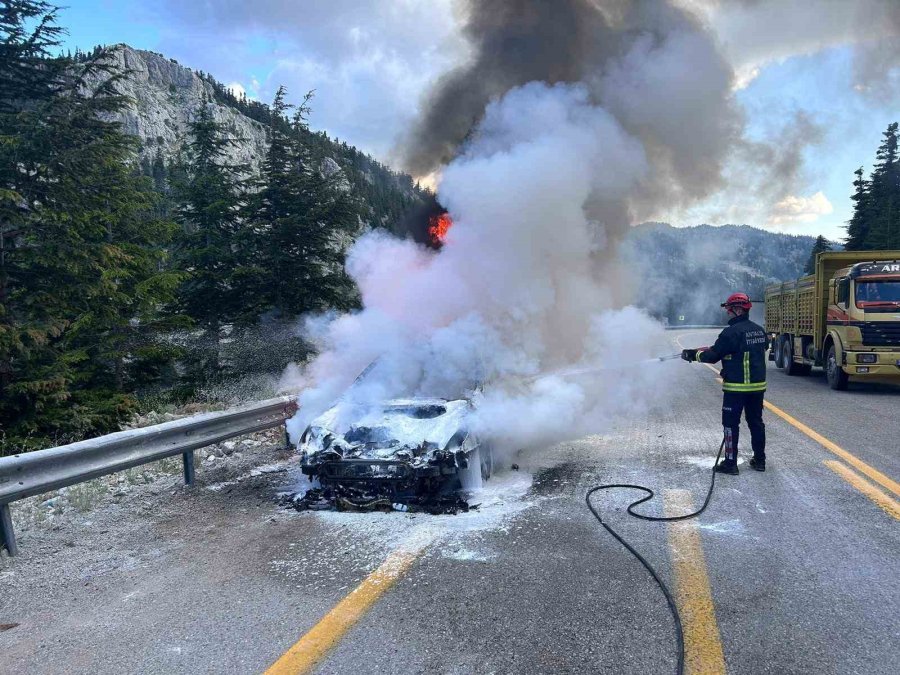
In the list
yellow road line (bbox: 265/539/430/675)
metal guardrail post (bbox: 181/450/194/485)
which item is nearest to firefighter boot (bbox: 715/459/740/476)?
yellow road line (bbox: 265/539/430/675)

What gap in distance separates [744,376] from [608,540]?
315 centimetres

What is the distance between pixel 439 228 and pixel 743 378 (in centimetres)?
439

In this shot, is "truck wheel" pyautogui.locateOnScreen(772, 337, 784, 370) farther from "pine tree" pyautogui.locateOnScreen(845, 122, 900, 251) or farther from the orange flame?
"pine tree" pyautogui.locateOnScreen(845, 122, 900, 251)

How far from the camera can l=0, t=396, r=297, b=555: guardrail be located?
4.39m

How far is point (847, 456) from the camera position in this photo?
6.77 metres

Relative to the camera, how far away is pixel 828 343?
44.5 feet

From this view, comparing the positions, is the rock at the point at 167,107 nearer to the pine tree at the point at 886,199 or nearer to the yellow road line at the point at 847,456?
the pine tree at the point at 886,199

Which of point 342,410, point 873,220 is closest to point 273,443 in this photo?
point 342,410

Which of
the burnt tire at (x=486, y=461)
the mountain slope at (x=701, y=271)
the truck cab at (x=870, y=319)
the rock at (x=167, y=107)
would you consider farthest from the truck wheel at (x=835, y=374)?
the rock at (x=167, y=107)

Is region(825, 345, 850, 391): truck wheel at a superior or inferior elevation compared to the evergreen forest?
inferior

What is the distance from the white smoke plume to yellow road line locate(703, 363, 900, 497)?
8.23 ft

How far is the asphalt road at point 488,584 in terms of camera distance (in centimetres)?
290

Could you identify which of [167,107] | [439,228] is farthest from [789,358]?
[167,107]

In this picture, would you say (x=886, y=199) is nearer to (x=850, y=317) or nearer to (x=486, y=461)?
(x=850, y=317)
